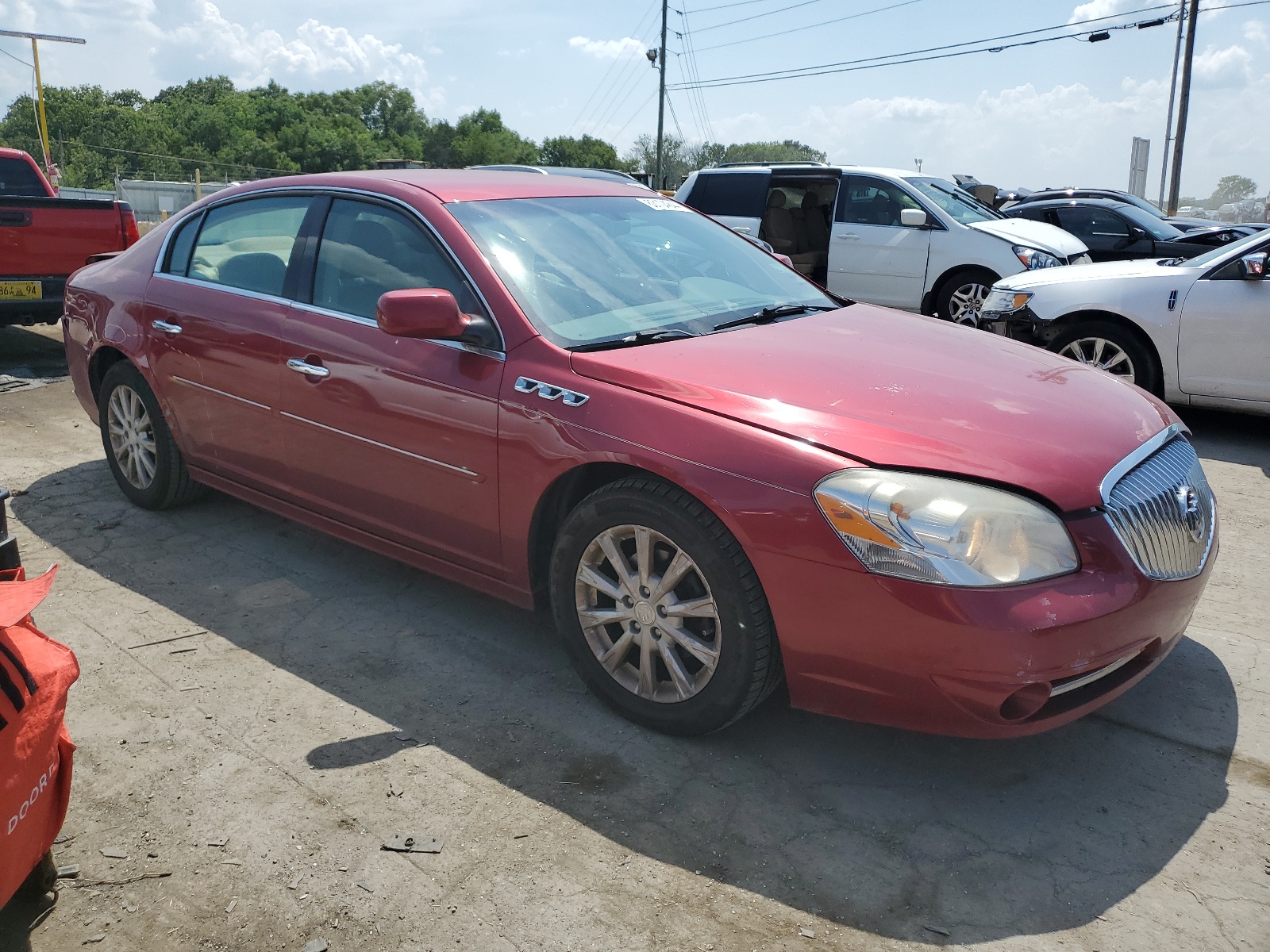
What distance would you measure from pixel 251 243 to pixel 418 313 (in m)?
1.54

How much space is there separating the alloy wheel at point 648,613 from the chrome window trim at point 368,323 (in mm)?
731

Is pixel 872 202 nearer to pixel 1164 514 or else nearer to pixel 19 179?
pixel 1164 514

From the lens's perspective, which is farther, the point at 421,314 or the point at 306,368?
the point at 306,368

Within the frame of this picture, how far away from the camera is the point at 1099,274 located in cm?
700

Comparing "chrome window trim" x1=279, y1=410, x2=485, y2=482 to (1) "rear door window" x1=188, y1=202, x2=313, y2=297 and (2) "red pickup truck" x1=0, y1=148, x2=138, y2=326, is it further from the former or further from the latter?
(2) "red pickup truck" x1=0, y1=148, x2=138, y2=326

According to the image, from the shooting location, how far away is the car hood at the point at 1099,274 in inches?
264

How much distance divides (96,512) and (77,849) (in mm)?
2858

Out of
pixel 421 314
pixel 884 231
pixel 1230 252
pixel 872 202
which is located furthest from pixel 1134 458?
pixel 872 202

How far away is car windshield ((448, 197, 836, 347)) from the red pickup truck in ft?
19.5

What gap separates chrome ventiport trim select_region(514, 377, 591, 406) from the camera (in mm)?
3098

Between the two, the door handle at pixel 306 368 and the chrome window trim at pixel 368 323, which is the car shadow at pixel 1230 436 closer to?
the chrome window trim at pixel 368 323

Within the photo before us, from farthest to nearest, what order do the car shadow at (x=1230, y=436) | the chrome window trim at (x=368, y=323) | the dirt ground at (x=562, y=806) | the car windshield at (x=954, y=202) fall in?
1. the car windshield at (x=954, y=202)
2. the car shadow at (x=1230, y=436)
3. the chrome window trim at (x=368, y=323)
4. the dirt ground at (x=562, y=806)

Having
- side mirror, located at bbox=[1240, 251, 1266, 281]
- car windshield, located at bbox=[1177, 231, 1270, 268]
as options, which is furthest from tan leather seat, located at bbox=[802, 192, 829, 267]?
side mirror, located at bbox=[1240, 251, 1266, 281]

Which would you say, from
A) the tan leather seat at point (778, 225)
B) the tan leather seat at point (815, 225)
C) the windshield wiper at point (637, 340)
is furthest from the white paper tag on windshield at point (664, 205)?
the tan leather seat at point (815, 225)
